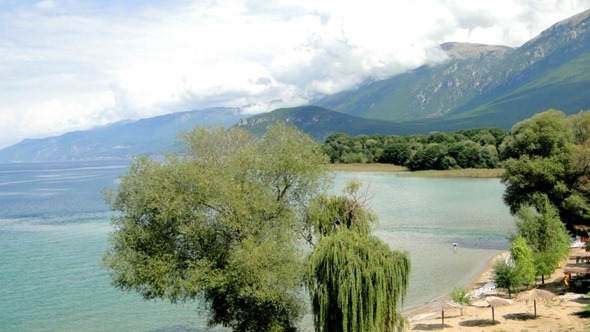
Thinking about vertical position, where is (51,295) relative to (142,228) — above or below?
below

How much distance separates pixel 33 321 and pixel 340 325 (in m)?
23.7

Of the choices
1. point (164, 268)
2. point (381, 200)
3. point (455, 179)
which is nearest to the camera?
point (164, 268)

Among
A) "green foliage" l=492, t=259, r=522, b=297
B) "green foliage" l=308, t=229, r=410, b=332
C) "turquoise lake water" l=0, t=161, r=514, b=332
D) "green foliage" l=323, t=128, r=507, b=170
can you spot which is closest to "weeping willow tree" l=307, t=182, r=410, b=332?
"green foliage" l=308, t=229, r=410, b=332

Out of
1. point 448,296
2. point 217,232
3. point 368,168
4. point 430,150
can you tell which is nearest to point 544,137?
point 448,296

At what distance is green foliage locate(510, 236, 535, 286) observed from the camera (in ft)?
121

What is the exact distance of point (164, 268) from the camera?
26656mm

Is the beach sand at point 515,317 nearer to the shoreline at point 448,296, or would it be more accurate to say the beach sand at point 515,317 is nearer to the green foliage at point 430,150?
the shoreline at point 448,296

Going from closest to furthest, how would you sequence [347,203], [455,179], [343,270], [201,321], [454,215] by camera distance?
[343,270] → [347,203] → [201,321] → [454,215] → [455,179]

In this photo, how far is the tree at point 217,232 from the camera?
26.3 meters

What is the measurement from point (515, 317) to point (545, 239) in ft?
34.1

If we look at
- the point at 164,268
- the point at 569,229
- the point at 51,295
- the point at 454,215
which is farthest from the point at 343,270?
the point at 454,215

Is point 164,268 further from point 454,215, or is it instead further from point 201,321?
point 454,215

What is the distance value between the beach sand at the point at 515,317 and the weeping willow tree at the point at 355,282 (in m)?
7.83

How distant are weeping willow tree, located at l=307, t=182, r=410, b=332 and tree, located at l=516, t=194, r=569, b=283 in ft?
60.9
